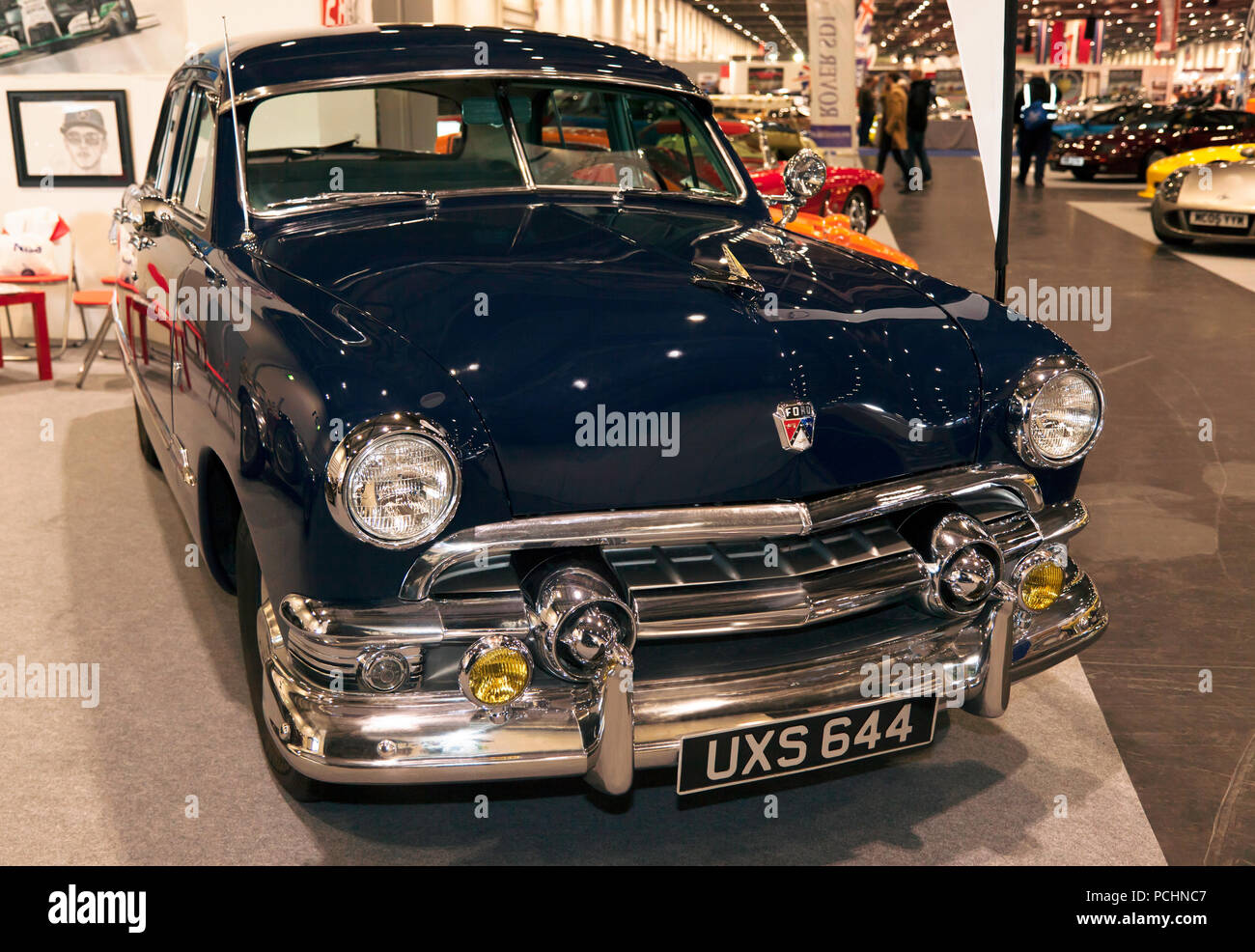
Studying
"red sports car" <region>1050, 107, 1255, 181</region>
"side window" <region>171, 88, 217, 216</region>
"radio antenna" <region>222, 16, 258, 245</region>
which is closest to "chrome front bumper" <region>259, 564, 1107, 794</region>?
"radio antenna" <region>222, 16, 258, 245</region>

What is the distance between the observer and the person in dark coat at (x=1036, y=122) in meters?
15.8

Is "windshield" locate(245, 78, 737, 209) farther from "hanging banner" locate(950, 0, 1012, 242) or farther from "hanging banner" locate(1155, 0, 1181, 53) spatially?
"hanging banner" locate(1155, 0, 1181, 53)

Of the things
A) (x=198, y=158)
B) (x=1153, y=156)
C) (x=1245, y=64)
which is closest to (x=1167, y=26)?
(x=1245, y=64)

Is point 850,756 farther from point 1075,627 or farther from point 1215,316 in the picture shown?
point 1215,316

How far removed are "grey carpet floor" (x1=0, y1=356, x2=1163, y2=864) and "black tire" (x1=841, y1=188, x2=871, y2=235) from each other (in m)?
8.67

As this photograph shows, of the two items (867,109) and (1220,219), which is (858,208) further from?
(867,109)

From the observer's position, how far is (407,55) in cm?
313

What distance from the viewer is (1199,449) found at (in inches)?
195

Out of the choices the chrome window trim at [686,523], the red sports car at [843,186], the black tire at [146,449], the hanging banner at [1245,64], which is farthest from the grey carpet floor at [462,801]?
the hanging banner at [1245,64]

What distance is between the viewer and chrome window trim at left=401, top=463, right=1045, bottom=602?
1.97 m

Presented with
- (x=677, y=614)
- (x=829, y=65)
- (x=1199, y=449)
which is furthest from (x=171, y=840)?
(x=829, y=65)

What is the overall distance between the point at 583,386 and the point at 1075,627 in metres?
1.20

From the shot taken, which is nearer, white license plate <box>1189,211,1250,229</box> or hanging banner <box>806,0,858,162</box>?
white license plate <box>1189,211,1250,229</box>
